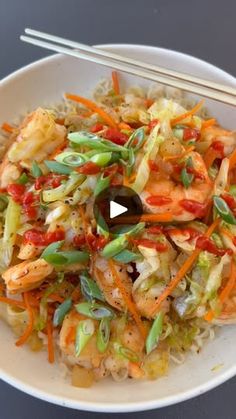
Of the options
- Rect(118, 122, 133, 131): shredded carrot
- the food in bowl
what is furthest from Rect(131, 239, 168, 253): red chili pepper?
Rect(118, 122, 133, 131): shredded carrot

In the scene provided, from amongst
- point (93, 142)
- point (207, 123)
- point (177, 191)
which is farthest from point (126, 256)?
point (207, 123)

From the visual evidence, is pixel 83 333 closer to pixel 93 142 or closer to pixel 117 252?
pixel 117 252

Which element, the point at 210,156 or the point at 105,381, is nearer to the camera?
the point at 105,381

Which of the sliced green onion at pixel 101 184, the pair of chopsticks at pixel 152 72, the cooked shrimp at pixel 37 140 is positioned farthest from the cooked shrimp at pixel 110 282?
the pair of chopsticks at pixel 152 72

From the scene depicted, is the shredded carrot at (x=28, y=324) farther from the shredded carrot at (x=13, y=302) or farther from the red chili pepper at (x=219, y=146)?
the red chili pepper at (x=219, y=146)

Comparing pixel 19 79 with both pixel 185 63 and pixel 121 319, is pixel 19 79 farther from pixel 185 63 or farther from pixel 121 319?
pixel 121 319

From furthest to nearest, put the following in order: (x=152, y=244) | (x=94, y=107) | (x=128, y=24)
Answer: (x=128, y=24) < (x=94, y=107) < (x=152, y=244)

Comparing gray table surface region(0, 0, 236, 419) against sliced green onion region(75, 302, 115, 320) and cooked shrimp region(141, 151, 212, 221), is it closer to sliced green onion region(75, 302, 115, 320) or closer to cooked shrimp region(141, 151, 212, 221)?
cooked shrimp region(141, 151, 212, 221)

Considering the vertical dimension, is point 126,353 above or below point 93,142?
below
